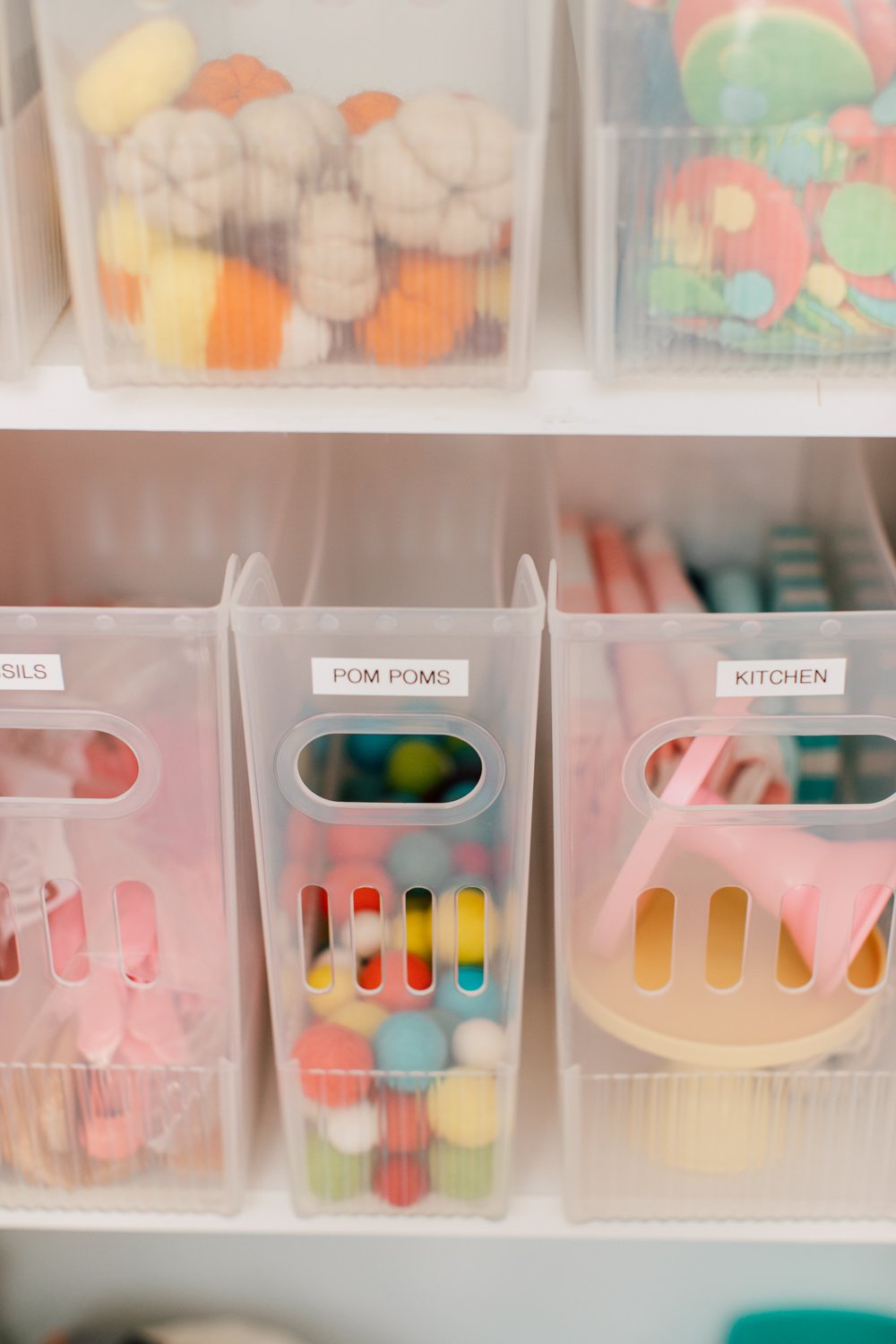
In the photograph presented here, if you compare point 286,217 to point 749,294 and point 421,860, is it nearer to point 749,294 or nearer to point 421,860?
point 749,294

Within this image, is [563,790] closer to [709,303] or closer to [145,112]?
[709,303]

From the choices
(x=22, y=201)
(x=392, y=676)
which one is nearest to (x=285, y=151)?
(x=22, y=201)

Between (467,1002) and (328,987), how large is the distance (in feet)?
0.25

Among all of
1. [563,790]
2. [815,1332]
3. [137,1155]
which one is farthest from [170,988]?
[815,1332]

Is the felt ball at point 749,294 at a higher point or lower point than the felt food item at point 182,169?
lower

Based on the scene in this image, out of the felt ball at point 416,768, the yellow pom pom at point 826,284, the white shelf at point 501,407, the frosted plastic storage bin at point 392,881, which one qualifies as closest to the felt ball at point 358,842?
the frosted plastic storage bin at point 392,881

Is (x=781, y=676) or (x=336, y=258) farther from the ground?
(x=336, y=258)

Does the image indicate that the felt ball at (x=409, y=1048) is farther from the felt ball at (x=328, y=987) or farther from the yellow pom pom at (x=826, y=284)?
the yellow pom pom at (x=826, y=284)

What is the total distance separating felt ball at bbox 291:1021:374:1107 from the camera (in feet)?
2.45

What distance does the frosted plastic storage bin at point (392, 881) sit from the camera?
67cm

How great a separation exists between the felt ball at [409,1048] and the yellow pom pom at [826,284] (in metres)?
0.43

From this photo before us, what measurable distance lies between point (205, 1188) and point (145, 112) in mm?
586

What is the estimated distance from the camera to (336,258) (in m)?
0.60

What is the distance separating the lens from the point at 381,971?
75cm
